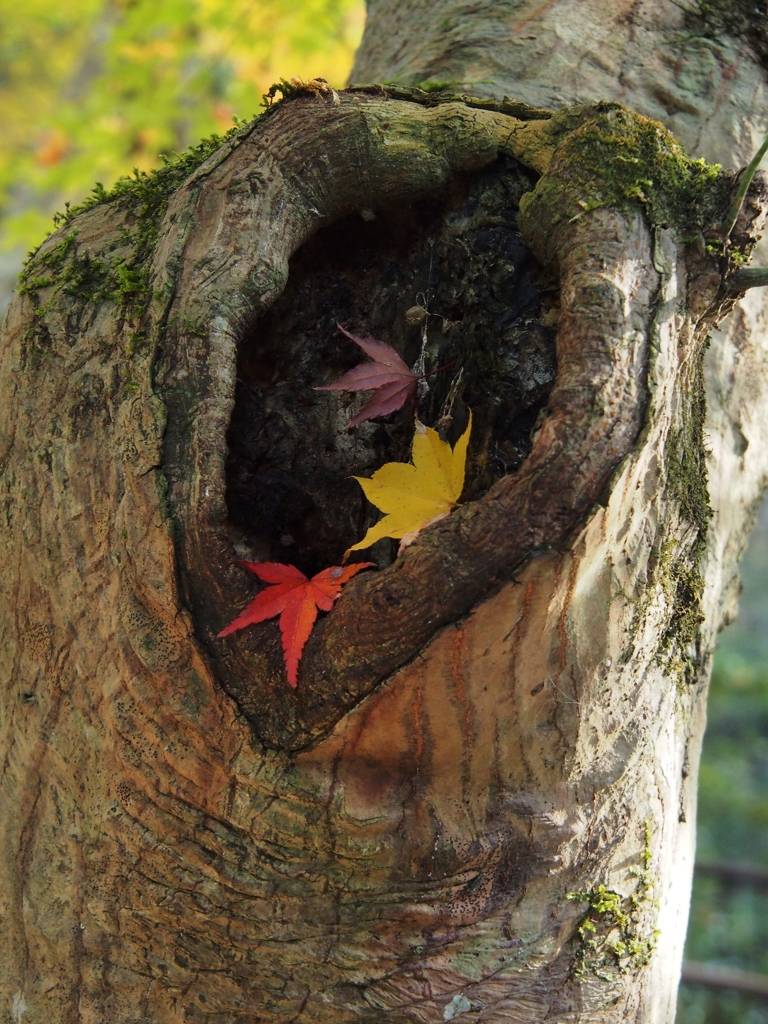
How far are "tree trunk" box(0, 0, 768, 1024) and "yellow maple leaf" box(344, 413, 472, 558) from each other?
0.06 meters

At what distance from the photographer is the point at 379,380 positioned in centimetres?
143

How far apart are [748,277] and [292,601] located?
0.91 meters

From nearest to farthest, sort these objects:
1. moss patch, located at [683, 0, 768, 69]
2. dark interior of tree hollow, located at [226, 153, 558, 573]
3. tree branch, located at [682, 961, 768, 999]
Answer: dark interior of tree hollow, located at [226, 153, 558, 573]
moss patch, located at [683, 0, 768, 69]
tree branch, located at [682, 961, 768, 999]

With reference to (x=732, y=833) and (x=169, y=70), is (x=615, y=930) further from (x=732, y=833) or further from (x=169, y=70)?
(x=169, y=70)

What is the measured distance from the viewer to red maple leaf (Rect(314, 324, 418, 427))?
1430mm

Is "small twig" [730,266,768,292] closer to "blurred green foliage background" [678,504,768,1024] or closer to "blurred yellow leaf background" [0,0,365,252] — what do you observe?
"blurred yellow leaf background" [0,0,365,252]

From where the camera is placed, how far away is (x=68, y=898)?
1408mm

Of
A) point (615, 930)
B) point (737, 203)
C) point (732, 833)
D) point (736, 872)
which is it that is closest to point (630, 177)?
point (737, 203)

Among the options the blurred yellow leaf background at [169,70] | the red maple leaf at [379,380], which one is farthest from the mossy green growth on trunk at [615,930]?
the blurred yellow leaf background at [169,70]

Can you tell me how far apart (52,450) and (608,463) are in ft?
3.08

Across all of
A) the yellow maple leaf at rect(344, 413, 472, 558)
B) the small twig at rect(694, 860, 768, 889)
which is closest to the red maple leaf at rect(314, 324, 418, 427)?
the yellow maple leaf at rect(344, 413, 472, 558)

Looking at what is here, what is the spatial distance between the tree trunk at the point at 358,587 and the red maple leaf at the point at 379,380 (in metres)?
0.07

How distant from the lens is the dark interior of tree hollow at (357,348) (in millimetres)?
1427

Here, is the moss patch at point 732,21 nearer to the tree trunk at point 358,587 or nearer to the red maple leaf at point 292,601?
the tree trunk at point 358,587
